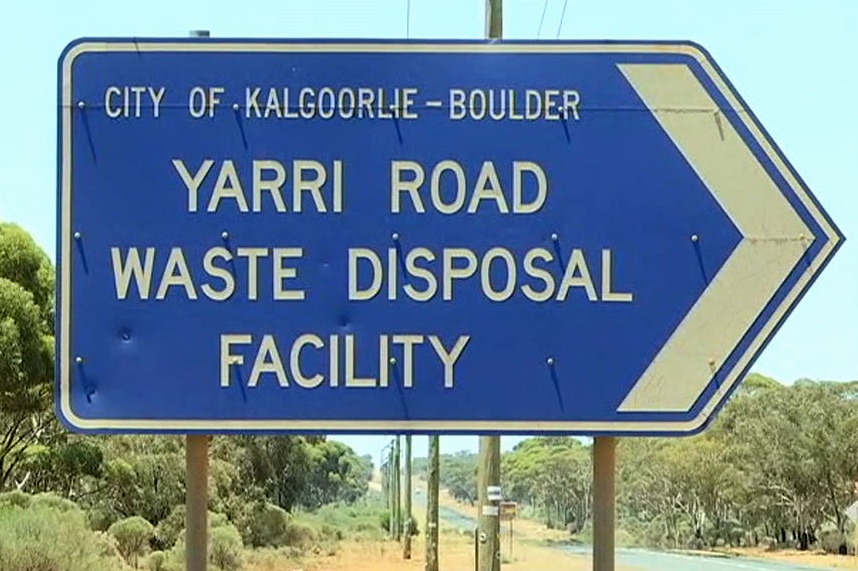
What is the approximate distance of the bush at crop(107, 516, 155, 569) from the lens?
1289 inches

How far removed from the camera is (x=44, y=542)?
23.3m

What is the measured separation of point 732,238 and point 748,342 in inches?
10.8

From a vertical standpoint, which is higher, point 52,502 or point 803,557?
point 52,502

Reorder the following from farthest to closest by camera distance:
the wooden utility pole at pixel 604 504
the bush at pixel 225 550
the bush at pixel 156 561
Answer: the bush at pixel 225 550, the bush at pixel 156 561, the wooden utility pole at pixel 604 504

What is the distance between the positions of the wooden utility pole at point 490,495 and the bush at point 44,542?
33.1ft

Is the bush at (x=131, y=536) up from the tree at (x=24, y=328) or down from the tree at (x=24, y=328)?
down

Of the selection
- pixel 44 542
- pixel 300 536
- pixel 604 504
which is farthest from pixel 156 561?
pixel 604 504

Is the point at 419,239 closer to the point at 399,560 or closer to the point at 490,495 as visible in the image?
the point at 490,495

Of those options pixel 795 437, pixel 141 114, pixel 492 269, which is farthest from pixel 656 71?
pixel 795 437

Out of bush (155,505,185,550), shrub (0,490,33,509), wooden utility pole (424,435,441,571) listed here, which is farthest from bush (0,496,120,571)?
wooden utility pole (424,435,441,571)

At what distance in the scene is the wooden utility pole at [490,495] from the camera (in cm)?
1552

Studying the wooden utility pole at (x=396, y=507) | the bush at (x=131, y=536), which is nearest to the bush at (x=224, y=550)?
the bush at (x=131, y=536)

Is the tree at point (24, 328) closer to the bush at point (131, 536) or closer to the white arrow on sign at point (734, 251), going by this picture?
the bush at point (131, 536)

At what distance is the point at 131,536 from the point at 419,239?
31.5 meters
